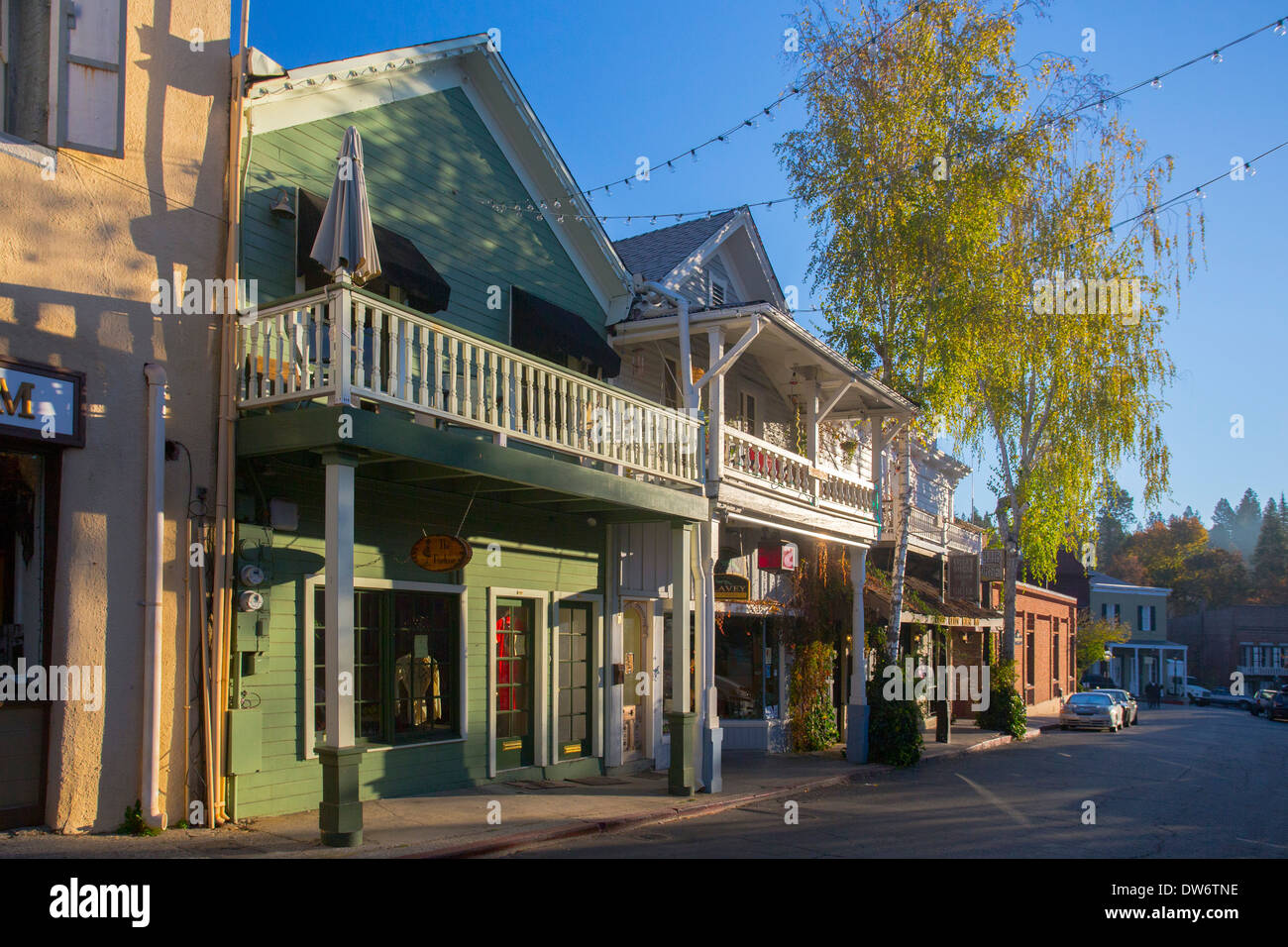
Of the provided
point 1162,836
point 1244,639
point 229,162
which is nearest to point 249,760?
point 229,162

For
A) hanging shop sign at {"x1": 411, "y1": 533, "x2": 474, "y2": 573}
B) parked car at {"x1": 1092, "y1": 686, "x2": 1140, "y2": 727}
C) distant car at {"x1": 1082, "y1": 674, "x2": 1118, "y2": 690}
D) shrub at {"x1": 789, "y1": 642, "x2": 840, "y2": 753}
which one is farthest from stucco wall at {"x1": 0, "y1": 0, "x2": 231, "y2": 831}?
distant car at {"x1": 1082, "y1": 674, "x2": 1118, "y2": 690}

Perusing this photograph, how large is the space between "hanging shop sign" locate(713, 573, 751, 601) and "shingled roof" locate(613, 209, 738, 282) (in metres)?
4.90

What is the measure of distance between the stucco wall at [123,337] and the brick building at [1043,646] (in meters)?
26.7

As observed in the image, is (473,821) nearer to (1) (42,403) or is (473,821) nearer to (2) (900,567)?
(1) (42,403)

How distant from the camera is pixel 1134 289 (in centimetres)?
2567

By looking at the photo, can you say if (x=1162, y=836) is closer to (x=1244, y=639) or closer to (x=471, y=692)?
(x=471, y=692)

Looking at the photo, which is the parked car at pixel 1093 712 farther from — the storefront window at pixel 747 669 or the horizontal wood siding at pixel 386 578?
the horizontal wood siding at pixel 386 578

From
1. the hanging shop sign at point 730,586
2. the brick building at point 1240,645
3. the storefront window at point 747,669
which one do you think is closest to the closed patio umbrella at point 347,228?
the hanging shop sign at point 730,586

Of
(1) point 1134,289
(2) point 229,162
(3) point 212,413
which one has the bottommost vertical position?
(3) point 212,413

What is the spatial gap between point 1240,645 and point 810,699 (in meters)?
61.4

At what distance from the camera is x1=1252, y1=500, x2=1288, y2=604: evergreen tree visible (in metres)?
91.1

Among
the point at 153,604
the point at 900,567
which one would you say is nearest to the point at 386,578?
the point at 153,604

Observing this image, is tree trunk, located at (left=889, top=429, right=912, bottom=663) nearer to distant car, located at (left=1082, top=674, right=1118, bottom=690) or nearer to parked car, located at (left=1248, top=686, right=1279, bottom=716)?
distant car, located at (left=1082, top=674, right=1118, bottom=690)

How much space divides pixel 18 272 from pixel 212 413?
188 centimetres
